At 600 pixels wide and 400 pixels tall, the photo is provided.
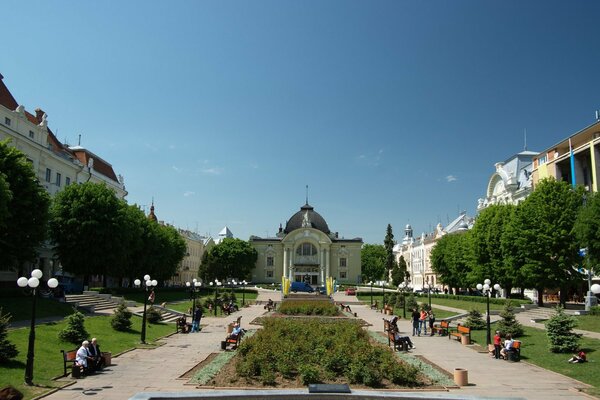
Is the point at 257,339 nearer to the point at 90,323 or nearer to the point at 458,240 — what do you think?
the point at 90,323

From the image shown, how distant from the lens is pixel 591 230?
32.1 metres

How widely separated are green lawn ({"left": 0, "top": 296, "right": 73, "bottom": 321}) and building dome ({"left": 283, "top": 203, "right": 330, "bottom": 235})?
78.9 meters

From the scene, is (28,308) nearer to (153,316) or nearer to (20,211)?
(20,211)

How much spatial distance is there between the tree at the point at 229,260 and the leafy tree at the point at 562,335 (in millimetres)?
69879

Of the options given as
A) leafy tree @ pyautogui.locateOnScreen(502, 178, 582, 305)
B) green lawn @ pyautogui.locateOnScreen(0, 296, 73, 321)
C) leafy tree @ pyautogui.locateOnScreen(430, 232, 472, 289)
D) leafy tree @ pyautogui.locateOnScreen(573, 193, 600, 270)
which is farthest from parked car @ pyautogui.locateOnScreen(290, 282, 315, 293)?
leafy tree @ pyautogui.locateOnScreen(573, 193, 600, 270)

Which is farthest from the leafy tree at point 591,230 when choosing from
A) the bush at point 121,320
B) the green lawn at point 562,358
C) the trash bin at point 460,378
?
the bush at point 121,320

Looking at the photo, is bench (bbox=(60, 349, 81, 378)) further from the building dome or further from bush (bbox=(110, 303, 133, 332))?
the building dome

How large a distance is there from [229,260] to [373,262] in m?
52.1

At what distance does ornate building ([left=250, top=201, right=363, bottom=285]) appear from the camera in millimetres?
101625

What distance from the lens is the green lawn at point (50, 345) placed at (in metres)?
14.3

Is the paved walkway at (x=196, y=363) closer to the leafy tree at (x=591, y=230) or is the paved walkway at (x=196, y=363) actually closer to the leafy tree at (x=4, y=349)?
the leafy tree at (x=4, y=349)

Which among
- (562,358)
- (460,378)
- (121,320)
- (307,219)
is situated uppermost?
(307,219)

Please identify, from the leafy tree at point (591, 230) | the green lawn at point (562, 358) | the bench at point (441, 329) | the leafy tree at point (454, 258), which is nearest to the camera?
the green lawn at point (562, 358)

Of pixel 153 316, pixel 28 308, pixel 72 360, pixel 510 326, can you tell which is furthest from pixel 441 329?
pixel 28 308
